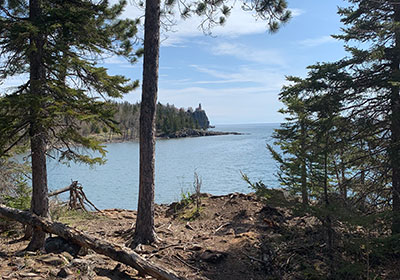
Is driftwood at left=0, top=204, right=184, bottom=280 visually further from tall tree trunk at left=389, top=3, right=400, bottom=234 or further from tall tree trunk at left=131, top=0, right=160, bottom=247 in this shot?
tall tree trunk at left=389, top=3, right=400, bottom=234

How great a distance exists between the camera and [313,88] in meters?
6.32

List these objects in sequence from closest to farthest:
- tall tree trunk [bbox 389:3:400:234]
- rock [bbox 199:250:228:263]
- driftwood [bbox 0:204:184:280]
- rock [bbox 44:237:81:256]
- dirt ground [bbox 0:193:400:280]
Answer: driftwood [bbox 0:204:184:280]
dirt ground [bbox 0:193:400:280]
rock [bbox 44:237:81:256]
tall tree trunk [bbox 389:3:400:234]
rock [bbox 199:250:228:263]

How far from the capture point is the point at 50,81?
5797 millimetres

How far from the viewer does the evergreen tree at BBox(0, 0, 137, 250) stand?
5215 mm

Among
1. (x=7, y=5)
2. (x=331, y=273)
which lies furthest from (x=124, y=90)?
(x=331, y=273)

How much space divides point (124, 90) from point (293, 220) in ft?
17.4

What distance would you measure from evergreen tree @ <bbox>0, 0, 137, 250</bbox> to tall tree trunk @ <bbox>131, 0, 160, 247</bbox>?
2.17 feet

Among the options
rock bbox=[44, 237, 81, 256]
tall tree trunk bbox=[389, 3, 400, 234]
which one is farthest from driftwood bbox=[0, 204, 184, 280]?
tall tree trunk bbox=[389, 3, 400, 234]

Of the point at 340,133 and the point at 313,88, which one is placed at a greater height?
the point at 313,88

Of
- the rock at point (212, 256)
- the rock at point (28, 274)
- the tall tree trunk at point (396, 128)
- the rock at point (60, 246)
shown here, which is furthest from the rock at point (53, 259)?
the tall tree trunk at point (396, 128)

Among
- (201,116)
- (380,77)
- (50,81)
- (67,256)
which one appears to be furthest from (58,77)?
(201,116)

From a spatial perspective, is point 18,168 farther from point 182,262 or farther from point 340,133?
point 340,133

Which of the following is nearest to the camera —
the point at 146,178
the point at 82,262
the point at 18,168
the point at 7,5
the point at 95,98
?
the point at 82,262

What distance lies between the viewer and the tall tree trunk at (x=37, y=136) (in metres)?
5.48
